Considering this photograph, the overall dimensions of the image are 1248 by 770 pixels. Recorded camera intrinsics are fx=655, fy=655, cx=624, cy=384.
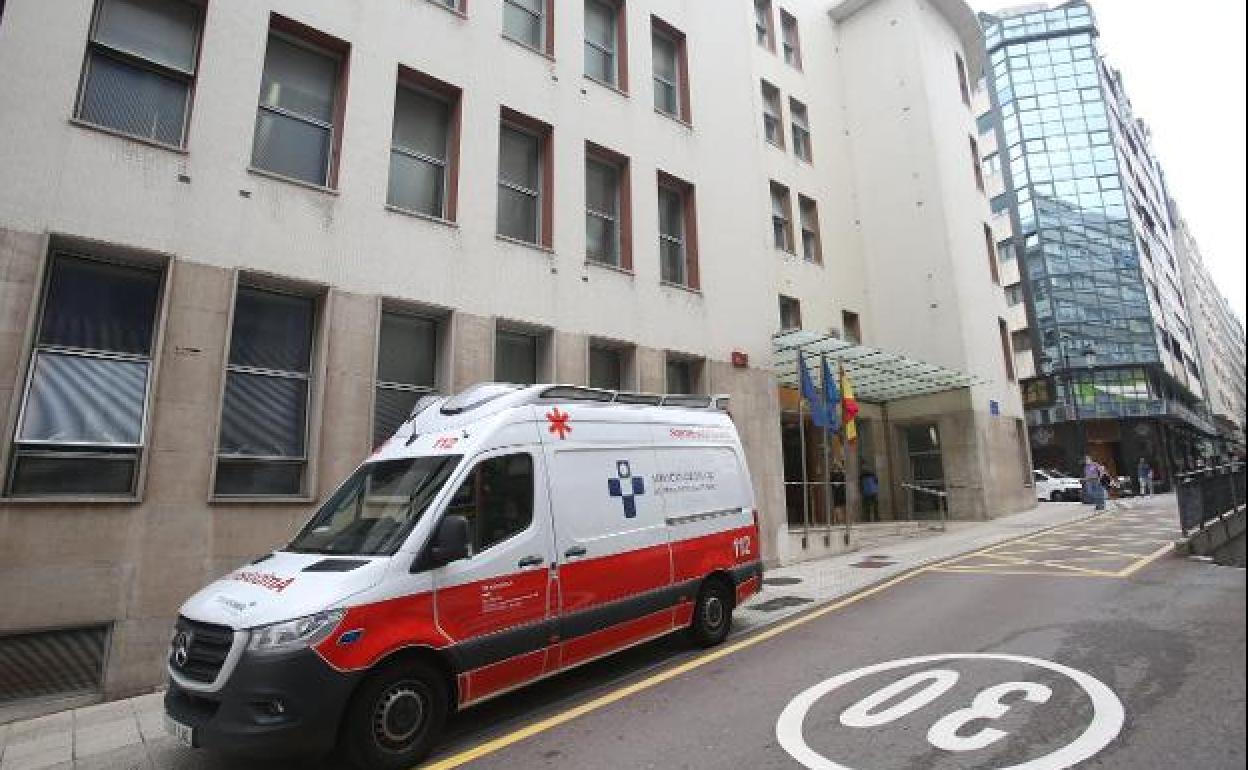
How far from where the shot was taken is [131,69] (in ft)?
25.8

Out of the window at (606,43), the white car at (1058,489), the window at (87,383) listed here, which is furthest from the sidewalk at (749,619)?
the white car at (1058,489)

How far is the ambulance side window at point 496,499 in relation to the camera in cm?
521

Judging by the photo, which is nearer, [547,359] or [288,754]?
[288,754]

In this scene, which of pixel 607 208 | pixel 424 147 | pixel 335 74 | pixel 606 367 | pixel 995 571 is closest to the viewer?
pixel 335 74

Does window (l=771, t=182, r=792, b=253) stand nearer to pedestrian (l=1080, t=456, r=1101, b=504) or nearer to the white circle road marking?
pedestrian (l=1080, t=456, r=1101, b=504)

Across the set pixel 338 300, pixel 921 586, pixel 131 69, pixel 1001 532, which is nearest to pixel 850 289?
pixel 1001 532

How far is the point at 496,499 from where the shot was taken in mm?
5418

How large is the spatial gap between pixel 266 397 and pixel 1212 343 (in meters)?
113

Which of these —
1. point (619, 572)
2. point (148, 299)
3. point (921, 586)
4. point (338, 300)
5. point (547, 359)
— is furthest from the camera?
point (547, 359)

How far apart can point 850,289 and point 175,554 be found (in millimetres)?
21083

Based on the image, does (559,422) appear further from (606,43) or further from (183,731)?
(606,43)

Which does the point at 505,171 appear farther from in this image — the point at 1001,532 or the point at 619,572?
the point at 1001,532

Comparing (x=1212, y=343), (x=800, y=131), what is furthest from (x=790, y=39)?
(x=1212, y=343)

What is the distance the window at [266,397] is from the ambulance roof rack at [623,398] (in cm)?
395
